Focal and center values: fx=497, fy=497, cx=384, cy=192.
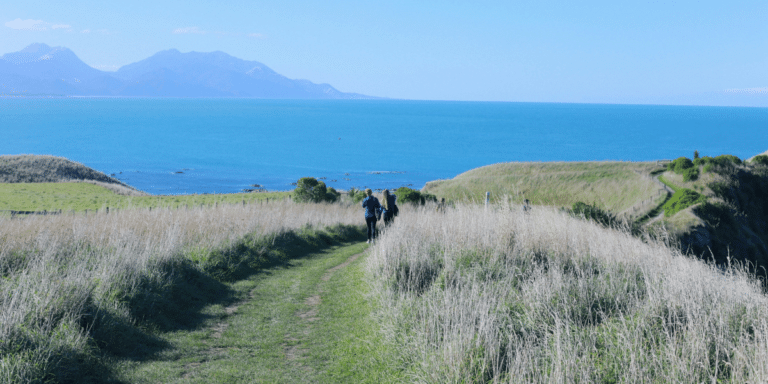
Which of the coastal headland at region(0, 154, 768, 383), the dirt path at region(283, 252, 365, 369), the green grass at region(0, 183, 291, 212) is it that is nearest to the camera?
the coastal headland at region(0, 154, 768, 383)

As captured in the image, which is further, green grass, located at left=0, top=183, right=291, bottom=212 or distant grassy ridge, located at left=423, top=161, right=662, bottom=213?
distant grassy ridge, located at left=423, top=161, right=662, bottom=213

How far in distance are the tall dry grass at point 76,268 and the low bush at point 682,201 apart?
91.7 ft

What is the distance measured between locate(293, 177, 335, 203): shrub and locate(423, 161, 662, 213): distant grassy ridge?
45.2ft

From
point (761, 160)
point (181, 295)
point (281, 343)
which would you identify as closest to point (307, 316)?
point (281, 343)

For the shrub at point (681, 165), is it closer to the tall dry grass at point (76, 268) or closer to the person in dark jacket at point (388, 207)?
the person in dark jacket at point (388, 207)

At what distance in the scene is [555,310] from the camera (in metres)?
7.06

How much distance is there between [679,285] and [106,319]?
338 inches

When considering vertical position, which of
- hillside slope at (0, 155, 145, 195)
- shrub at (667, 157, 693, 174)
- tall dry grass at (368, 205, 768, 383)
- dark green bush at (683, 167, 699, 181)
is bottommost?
hillside slope at (0, 155, 145, 195)

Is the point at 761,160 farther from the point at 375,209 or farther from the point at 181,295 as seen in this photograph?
the point at 181,295

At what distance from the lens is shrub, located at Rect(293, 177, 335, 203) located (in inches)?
1146

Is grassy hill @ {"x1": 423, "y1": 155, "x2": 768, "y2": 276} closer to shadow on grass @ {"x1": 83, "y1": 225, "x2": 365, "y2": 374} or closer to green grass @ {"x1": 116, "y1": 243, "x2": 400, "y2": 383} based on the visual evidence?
shadow on grass @ {"x1": 83, "y1": 225, "x2": 365, "y2": 374}

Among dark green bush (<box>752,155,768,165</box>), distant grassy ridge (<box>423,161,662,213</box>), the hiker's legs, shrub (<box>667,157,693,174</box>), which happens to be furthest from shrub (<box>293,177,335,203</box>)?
→ dark green bush (<box>752,155,768,165</box>)

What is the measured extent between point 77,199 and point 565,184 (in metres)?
41.4

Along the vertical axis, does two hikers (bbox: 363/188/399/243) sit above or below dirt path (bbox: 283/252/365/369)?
above
